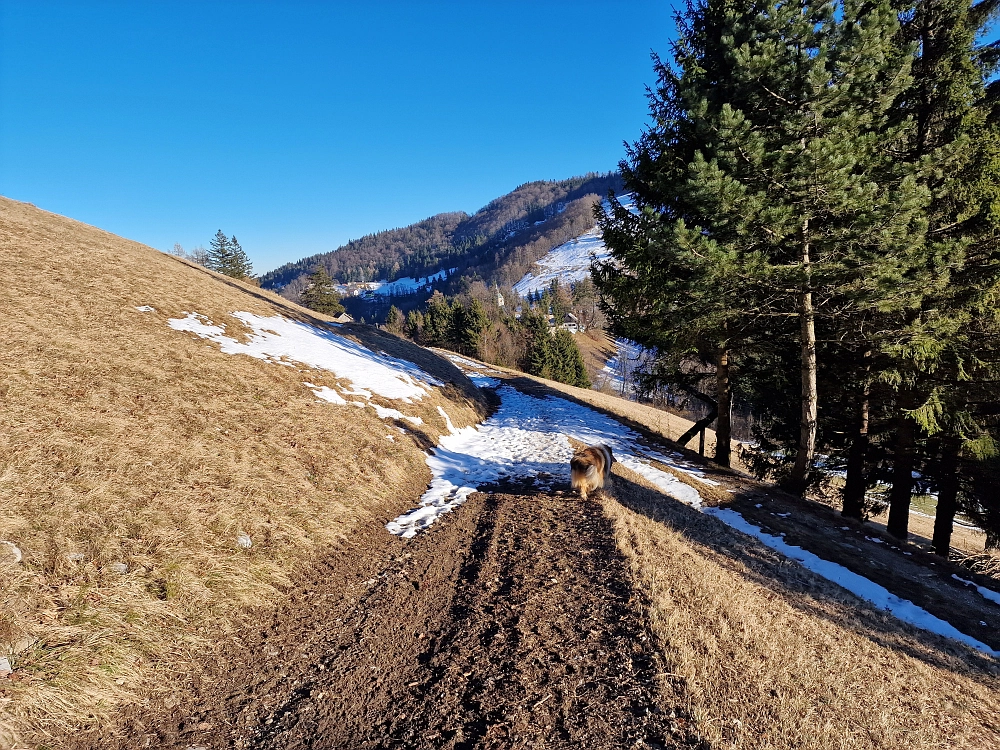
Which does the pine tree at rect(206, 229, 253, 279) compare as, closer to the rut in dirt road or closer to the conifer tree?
the conifer tree

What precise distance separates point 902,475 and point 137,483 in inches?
687

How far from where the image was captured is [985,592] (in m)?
8.45

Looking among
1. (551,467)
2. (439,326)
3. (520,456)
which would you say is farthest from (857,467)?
(439,326)

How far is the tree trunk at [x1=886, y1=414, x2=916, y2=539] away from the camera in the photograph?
36.4ft

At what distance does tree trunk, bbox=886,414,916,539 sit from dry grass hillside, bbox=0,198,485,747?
1281 centimetres

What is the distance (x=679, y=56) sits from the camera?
11.2 m

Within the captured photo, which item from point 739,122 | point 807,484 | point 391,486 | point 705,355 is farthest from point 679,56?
point 391,486

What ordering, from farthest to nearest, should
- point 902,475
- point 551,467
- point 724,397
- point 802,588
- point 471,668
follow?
point 724,397
point 902,475
point 551,467
point 802,588
point 471,668

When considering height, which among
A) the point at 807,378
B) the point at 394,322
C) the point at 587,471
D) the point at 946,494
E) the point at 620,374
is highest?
the point at 394,322

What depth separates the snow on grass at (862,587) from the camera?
20.9ft

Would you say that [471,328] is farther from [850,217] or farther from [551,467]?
[850,217]

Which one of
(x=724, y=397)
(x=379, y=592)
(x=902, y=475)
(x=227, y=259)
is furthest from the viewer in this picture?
(x=227, y=259)

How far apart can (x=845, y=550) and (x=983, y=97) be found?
10437mm

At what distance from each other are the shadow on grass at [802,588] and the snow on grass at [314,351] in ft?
27.7
